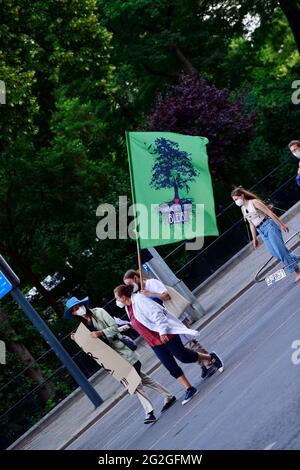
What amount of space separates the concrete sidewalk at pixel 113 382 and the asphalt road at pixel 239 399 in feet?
1.30

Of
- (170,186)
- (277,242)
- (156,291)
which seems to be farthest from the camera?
(170,186)

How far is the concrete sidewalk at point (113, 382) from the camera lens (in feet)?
53.0

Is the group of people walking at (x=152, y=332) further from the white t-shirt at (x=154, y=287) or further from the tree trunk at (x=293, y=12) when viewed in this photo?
the tree trunk at (x=293, y=12)

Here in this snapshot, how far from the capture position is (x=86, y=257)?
28.7m

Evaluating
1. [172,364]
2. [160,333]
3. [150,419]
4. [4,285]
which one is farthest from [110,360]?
[4,285]

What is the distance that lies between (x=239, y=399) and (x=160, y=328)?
70.7 inches

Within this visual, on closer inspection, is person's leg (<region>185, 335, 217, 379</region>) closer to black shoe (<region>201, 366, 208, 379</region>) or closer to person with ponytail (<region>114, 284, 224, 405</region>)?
black shoe (<region>201, 366, 208, 379</region>)

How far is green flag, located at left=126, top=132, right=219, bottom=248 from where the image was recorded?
14.2m

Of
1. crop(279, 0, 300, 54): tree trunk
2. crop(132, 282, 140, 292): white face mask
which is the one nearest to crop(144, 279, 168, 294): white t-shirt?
crop(132, 282, 140, 292): white face mask

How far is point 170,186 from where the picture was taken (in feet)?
48.0

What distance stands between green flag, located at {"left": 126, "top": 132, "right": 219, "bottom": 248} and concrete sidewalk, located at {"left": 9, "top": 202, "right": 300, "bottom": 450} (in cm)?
318

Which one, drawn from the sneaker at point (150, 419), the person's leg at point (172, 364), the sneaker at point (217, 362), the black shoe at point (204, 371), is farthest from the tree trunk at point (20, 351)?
the person's leg at point (172, 364)

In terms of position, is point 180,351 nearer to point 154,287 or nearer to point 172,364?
point 172,364
